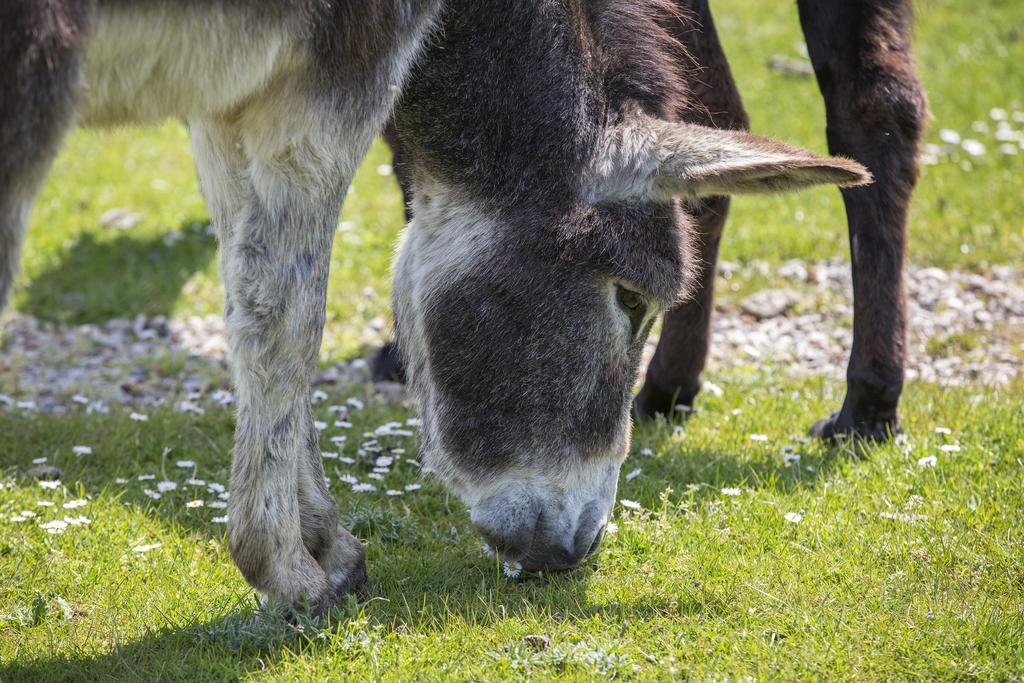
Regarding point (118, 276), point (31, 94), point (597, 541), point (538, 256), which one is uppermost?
point (31, 94)

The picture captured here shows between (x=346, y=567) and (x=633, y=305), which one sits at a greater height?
(x=633, y=305)

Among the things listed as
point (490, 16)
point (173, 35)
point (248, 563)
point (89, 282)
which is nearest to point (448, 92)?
point (490, 16)

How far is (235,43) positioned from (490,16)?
2.98ft

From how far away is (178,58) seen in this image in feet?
9.49

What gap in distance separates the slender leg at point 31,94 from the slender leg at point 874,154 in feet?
11.4

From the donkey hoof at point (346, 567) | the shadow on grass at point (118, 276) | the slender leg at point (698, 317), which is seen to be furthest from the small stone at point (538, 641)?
the shadow on grass at point (118, 276)

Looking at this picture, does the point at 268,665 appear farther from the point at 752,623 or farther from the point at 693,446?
the point at 693,446

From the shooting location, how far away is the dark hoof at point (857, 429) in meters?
4.92

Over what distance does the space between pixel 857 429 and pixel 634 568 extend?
5.28 ft

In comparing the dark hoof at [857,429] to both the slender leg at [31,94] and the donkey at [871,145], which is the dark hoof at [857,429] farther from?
A: the slender leg at [31,94]

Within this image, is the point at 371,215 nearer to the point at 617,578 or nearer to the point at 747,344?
the point at 747,344

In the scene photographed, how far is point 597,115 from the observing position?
355 cm

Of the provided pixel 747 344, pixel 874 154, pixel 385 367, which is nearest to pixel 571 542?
pixel 874 154

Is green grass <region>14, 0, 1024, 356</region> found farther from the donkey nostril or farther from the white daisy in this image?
the donkey nostril
